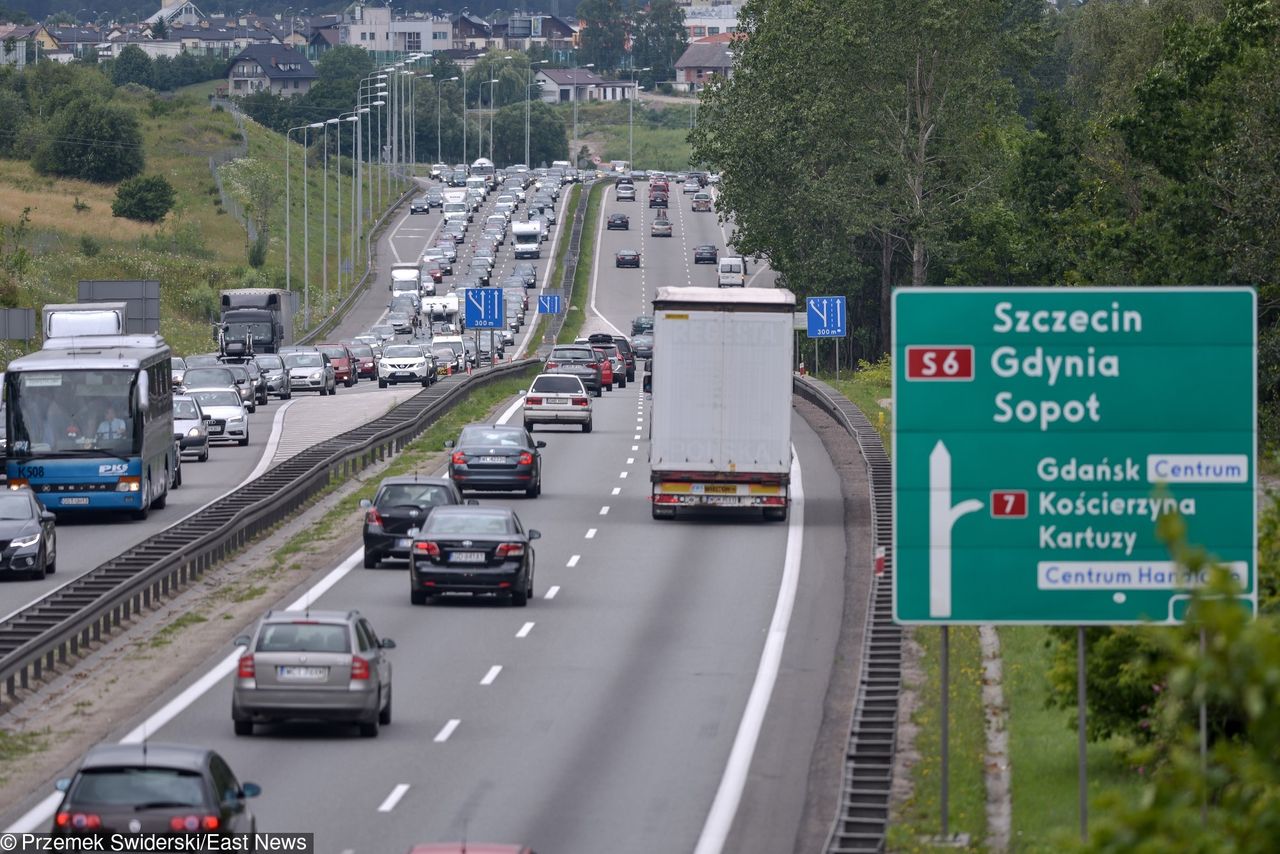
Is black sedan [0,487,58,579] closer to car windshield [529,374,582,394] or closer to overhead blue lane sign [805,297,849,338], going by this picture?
car windshield [529,374,582,394]

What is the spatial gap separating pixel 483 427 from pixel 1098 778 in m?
26.1

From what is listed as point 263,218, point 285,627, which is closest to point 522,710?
point 285,627

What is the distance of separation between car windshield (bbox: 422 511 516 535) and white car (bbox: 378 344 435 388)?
4828 cm

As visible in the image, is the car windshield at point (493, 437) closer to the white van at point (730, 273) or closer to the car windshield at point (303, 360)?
the car windshield at point (303, 360)

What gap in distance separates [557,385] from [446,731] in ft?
111

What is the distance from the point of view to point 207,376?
210 ft

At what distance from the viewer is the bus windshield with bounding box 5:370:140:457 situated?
40.2 m

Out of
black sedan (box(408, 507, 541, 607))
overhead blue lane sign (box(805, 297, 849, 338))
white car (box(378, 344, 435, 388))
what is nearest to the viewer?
black sedan (box(408, 507, 541, 607))

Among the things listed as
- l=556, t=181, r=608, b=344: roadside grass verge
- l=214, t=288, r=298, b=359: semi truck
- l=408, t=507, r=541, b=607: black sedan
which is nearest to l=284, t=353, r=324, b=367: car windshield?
l=214, t=288, r=298, b=359: semi truck

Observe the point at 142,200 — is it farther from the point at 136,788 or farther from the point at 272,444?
the point at 136,788

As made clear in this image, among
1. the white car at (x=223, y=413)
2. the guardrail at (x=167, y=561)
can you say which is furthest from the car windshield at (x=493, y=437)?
the white car at (x=223, y=413)

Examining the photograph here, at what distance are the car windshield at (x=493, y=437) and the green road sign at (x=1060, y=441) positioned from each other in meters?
28.2

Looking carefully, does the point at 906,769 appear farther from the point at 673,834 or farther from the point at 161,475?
the point at 161,475

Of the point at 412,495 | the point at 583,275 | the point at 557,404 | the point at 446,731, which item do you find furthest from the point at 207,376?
the point at 583,275
